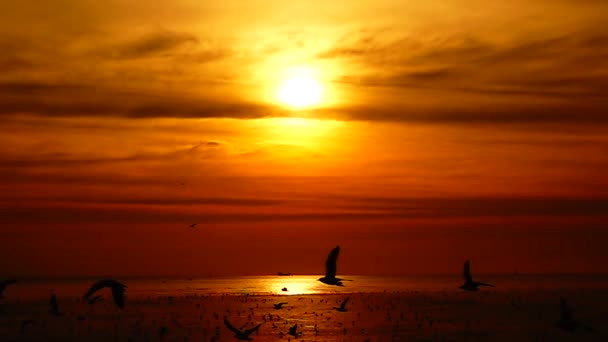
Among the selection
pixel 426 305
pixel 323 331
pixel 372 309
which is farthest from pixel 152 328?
pixel 426 305

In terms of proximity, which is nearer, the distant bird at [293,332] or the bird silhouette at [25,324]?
the distant bird at [293,332]

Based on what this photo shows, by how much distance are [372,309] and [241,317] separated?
8.91 m

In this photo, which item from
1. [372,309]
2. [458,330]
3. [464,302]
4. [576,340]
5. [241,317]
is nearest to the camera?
[576,340]

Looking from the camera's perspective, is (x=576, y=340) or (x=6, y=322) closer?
(x=576, y=340)

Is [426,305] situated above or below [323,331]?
above

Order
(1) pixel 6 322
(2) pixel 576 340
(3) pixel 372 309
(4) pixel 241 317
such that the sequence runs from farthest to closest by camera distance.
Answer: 1. (3) pixel 372 309
2. (4) pixel 241 317
3. (1) pixel 6 322
4. (2) pixel 576 340

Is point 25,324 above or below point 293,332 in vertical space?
below

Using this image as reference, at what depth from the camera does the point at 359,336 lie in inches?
1576

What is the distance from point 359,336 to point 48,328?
14.7 metres

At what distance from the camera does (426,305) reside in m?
57.5

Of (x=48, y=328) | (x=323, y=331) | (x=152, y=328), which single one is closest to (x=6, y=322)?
(x=48, y=328)

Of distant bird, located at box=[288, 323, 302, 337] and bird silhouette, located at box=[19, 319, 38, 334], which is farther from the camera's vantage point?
bird silhouette, located at box=[19, 319, 38, 334]

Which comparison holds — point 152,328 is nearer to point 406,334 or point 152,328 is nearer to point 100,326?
point 100,326

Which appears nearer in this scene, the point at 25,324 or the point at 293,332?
the point at 293,332
